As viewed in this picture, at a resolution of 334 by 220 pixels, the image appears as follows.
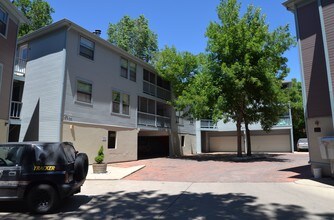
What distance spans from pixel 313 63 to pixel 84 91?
43.2ft

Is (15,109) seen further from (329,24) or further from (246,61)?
(329,24)

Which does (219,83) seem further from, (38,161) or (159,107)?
(38,161)

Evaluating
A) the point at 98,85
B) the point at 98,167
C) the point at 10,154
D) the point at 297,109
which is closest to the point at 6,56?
the point at 98,85

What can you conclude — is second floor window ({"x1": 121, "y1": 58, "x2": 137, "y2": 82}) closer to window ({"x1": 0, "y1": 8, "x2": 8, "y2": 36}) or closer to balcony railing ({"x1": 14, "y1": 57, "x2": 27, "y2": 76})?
balcony railing ({"x1": 14, "y1": 57, "x2": 27, "y2": 76})

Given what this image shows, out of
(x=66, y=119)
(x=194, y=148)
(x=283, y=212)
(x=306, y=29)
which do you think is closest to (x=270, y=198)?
(x=283, y=212)

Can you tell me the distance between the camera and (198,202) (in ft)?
26.9

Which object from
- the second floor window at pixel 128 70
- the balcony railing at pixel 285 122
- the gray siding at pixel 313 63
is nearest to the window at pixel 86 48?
the second floor window at pixel 128 70

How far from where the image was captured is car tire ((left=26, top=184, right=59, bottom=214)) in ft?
23.2

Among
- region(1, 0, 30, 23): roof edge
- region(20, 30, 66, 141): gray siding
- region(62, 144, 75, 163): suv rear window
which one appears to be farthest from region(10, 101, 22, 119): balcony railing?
region(62, 144, 75, 163): suv rear window

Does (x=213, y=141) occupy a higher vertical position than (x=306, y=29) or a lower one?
lower

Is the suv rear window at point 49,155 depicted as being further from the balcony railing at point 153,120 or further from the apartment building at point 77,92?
the balcony railing at point 153,120

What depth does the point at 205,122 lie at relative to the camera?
37.4 meters

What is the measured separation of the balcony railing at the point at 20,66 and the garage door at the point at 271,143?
2798 centimetres

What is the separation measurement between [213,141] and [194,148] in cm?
563
